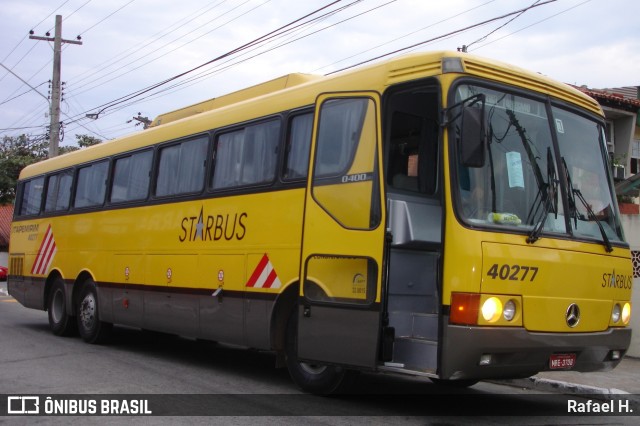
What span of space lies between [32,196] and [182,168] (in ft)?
21.7

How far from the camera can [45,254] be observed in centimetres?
1412

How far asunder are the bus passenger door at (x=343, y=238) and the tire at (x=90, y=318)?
19.9 feet

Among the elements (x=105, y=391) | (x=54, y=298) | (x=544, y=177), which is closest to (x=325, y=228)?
(x=544, y=177)

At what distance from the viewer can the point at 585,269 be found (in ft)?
22.0

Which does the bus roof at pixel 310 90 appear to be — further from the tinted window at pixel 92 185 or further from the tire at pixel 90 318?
the tire at pixel 90 318

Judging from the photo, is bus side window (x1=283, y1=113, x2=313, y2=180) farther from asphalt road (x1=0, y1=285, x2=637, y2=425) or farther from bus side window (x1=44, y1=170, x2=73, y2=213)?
bus side window (x1=44, y1=170, x2=73, y2=213)

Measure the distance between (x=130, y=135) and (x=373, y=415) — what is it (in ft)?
23.3

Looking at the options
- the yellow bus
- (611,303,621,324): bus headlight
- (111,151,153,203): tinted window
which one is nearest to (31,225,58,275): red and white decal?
(111,151,153,203): tinted window

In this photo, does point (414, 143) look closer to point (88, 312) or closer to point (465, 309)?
point (465, 309)

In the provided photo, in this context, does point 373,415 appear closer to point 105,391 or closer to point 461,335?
point 461,335

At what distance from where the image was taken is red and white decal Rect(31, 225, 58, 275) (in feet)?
45.6

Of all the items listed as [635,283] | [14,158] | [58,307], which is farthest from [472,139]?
[14,158]

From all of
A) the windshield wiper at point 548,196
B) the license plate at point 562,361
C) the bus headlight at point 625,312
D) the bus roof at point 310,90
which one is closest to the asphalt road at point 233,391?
the license plate at point 562,361

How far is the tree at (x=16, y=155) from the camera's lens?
4466 cm
